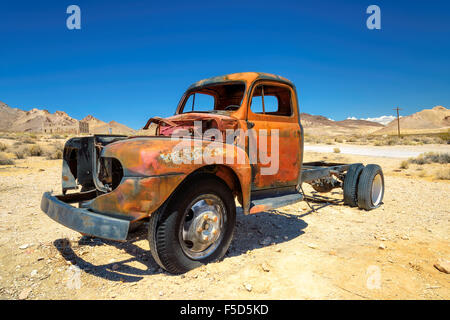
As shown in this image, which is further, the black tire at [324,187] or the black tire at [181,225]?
the black tire at [324,187]

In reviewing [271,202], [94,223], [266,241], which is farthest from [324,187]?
[94,223]

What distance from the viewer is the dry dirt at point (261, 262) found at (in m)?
2.56

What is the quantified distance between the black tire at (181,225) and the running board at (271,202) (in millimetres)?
374

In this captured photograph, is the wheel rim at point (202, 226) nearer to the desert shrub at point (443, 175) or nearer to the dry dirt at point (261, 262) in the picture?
the dry dirt at point (261, 262)

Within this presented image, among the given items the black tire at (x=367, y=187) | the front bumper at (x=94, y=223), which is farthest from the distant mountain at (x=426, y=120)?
the front bumper at (x=94, y=223)

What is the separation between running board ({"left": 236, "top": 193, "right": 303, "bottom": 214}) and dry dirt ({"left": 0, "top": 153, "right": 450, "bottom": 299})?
1.83 ft

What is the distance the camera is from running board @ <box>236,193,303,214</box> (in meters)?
3.32

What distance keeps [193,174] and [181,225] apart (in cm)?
50

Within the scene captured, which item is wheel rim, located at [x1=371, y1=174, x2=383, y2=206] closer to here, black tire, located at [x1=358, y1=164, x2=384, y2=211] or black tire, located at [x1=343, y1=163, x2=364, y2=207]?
black tire, located at [x1=358, y1=164, x2=384, y2=211]

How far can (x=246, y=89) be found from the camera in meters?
3.68

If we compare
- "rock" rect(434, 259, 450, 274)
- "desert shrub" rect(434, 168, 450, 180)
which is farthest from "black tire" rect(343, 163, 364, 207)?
"desert shrub" rect(434, 168, 450, 180)
